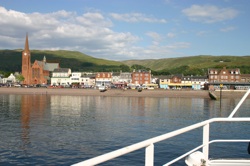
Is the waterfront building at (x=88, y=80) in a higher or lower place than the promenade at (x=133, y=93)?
higher

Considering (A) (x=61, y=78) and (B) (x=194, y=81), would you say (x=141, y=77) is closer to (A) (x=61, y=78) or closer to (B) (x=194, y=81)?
(B) (x=194, y=81)

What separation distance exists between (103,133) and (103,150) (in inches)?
271

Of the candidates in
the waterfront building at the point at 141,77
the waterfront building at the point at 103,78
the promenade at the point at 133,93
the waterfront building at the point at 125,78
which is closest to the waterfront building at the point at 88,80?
the waterfront building at the point at 103,78

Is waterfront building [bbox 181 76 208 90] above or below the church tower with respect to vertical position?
below

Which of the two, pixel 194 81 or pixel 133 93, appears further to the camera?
pixel 194 81

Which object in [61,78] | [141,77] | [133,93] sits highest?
[141,77]

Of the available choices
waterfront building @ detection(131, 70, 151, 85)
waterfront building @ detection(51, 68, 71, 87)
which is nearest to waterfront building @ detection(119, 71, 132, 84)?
waterfront building @ detection(131, 70, 151, 85)

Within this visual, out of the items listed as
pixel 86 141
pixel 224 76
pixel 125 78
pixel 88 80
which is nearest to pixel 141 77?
pixel 125 78

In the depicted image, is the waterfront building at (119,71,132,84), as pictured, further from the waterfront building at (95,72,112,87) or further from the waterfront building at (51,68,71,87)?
the waterfront building at (51,68,71,87)

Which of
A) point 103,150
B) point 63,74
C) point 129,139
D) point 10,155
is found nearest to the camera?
point 10,155

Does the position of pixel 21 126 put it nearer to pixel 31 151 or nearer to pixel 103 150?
pixel 31 151

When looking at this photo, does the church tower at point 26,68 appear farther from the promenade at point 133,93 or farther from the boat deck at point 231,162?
the boat deck at point 231,162

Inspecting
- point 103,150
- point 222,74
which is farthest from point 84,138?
point 222,74

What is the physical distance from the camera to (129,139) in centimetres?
2577
